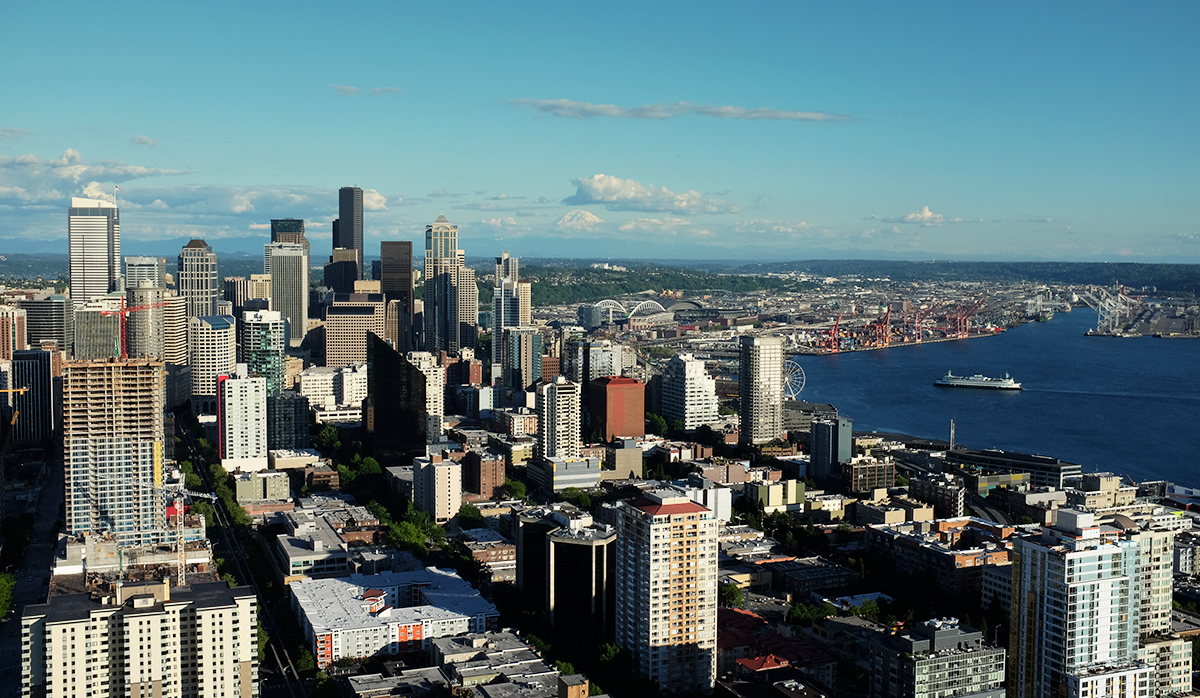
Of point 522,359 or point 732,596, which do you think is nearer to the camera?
point 732,596

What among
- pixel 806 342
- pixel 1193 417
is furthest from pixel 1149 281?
pixel 1193 417

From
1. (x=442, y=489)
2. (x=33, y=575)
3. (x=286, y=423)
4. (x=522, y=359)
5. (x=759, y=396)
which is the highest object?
(x=522, y=359)

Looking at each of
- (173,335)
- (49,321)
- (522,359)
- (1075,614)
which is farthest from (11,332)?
(1075,614)

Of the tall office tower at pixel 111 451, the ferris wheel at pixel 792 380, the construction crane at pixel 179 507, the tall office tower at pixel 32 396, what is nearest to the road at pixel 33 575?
the tall office tower at pixel 111 451

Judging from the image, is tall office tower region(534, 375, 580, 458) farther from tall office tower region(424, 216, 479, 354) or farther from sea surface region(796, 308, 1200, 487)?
tall office tower region(424, 216, 479, 354)

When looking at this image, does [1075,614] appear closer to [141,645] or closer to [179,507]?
[141,645]

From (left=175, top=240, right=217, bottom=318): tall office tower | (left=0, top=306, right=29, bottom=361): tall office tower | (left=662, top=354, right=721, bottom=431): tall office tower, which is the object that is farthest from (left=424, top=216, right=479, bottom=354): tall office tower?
(left=662, top=354, right=721, bottom=431): tall office tower
